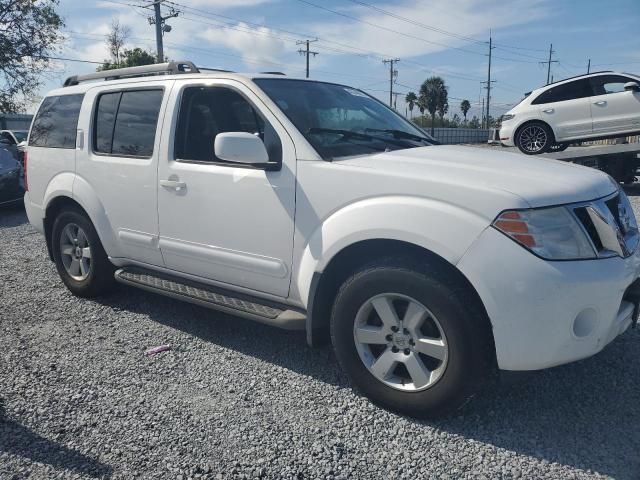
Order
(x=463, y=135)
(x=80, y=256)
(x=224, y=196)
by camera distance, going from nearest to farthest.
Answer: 1. (x=224, y=196)
2. (x=80, y=256)
3. (x=463, y=135)

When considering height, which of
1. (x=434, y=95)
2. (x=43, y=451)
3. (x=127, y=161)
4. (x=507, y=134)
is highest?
Answer: (x=434, y=95)

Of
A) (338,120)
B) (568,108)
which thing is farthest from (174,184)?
(568,108)

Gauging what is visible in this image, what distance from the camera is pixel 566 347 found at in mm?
2430

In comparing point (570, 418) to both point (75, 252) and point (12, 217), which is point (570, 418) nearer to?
point (75, 252)

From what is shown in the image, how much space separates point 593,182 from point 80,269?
413 centimetres

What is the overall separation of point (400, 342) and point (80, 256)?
322cm

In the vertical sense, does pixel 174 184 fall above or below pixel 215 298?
above

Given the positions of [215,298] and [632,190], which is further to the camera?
[632,190]

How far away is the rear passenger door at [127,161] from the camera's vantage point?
3863 millimetres

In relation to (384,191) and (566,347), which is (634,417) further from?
(384,191)

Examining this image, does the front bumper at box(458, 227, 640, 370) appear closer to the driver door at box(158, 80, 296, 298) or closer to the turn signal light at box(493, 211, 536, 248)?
the turn signal light at box(493, 211, 536, 248)

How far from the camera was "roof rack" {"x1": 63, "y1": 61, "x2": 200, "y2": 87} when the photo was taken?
13.1ft

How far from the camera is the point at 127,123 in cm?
411

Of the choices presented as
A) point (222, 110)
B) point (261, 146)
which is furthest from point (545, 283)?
point (222, 110)
